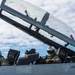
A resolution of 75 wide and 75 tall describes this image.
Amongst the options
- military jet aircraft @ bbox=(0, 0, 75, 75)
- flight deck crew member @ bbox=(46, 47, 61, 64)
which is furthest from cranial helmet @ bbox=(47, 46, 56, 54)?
military jet aircraft @ bbox=(0, 0, 75, 75)

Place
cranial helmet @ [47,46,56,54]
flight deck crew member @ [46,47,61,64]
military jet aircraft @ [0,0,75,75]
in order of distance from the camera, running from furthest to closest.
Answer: cranial helmet @ [47,46,56,54], flight deck crew member @ [46,47,61,64], military jet aircraft @ [0,0,75,75]

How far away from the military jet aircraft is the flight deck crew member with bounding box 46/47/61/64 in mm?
168

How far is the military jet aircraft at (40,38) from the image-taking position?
722cm

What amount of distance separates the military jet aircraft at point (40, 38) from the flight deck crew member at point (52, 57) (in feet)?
0.55

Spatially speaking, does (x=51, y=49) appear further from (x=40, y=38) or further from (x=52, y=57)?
(x=40, y=38)

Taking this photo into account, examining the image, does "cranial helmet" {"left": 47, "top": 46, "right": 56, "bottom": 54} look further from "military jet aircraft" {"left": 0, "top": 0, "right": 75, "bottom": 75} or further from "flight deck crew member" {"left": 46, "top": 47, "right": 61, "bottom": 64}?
"military jet aircraft" {"left": 0, "top": 0, "right": 75, "bottom": 75}

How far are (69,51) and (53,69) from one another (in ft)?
3.75

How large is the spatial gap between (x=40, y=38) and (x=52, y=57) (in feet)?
2.52

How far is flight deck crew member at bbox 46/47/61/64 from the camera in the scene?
7.71 metres

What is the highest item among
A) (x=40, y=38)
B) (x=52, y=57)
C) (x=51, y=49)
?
(x=40, y=38)

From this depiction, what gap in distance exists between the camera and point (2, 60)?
7988mm

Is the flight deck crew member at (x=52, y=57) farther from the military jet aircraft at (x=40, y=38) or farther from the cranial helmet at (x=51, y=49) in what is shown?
the military jet aircraft at (x=40, y=38)

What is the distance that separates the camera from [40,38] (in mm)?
8359

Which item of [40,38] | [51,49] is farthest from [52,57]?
[40,38]
